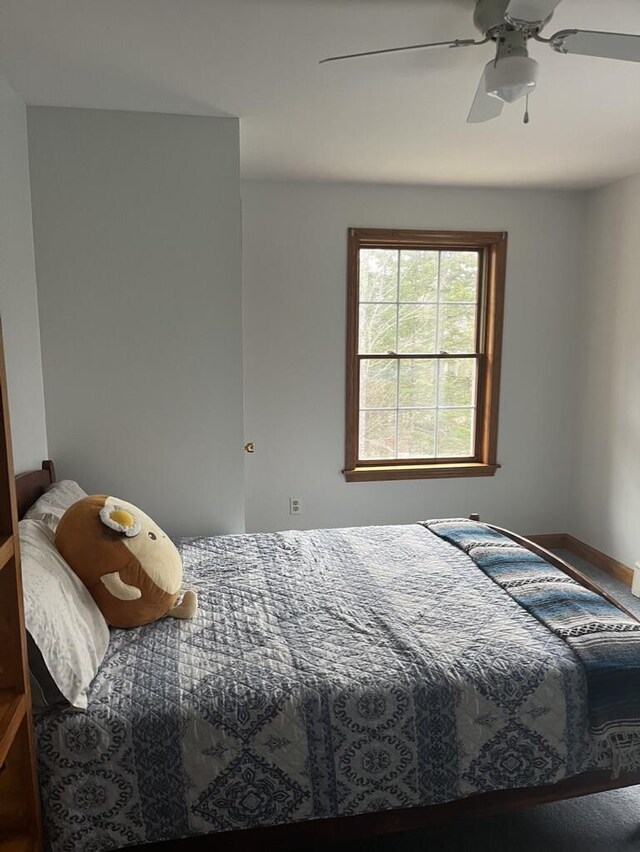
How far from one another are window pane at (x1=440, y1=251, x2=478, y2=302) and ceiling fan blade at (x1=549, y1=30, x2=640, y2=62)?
236 cm

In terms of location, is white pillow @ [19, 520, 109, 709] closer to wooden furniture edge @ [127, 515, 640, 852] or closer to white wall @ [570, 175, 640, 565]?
wooden furniture edge @ [127, 515, 640, 852]

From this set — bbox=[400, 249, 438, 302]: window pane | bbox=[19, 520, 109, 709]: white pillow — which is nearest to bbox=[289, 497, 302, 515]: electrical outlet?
bbox=[400, 249, 438, 302]: window pane

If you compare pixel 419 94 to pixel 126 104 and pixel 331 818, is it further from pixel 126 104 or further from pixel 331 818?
pixel 331 818

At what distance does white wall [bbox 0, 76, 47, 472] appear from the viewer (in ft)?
7.48

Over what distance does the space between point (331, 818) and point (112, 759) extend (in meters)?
0.60

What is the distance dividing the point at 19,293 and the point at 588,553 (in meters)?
3.68

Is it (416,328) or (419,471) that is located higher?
(416,328)

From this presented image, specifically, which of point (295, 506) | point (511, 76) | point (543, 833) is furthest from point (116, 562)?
point (295, 506)

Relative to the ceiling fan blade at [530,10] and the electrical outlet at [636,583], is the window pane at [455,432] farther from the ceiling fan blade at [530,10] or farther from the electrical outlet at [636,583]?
the ceiling fan blade at [530,10]

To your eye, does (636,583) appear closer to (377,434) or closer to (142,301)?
(377,434)

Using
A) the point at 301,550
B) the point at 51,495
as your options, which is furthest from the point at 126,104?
the point at 301,550

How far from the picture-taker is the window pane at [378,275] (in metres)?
3.94

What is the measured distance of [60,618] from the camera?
164cm

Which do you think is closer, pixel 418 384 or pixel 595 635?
pixel 595 635
